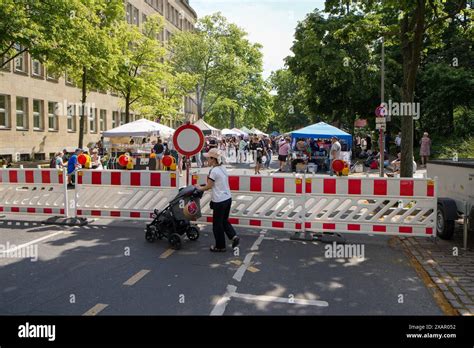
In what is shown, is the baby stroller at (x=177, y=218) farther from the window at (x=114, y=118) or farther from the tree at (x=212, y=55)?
the tree at (x=212, y=55)

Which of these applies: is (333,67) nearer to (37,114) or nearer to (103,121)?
(37,114)

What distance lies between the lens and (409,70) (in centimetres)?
1130

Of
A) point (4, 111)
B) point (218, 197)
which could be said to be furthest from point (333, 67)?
point (218, 197)

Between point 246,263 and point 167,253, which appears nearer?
point 246,263

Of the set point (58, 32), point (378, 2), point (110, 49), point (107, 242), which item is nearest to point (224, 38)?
point (110, 49)

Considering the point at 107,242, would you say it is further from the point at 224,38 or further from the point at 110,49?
the point at 224,38

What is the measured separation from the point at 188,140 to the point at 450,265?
17.1ft

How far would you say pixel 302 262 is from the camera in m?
7.35

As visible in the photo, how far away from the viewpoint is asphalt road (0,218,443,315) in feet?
17.4

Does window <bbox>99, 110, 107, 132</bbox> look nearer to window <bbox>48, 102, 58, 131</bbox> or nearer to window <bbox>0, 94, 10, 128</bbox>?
window <bbox>48, 102, 58, 131</bbox>

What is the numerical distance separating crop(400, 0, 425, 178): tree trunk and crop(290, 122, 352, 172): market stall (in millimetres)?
10260

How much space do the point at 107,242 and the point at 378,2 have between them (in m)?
10.1

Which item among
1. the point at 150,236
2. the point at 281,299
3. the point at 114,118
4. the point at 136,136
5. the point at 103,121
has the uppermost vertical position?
the point at 114,118

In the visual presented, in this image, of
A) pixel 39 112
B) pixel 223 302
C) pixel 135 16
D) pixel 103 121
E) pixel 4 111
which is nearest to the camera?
pixel 223 302
